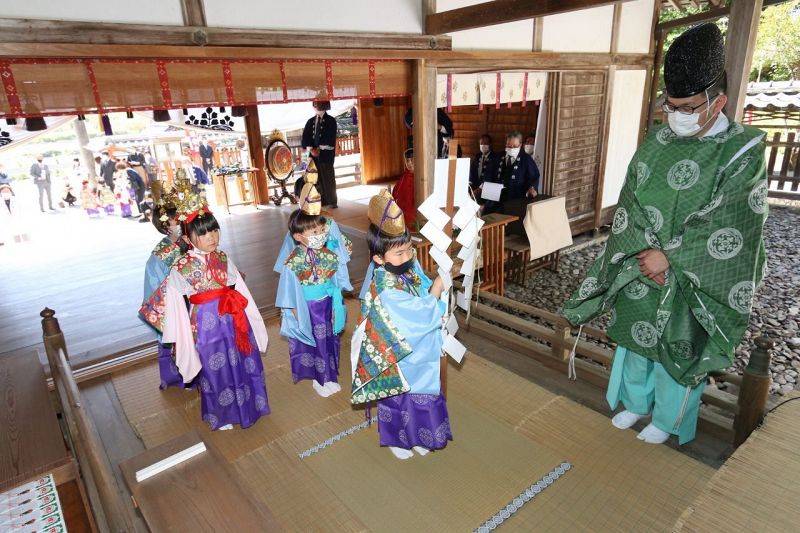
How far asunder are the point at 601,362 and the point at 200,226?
3108mm

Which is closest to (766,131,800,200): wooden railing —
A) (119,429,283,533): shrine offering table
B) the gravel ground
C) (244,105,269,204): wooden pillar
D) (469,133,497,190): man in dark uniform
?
the gravel ground

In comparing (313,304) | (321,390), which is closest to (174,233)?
(313,304)

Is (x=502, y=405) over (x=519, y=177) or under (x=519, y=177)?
under

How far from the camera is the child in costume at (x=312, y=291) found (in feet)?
11.7

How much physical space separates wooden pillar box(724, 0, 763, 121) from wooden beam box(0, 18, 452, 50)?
146 inches

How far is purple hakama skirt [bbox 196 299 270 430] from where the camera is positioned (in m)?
3.17

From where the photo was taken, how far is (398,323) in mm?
2686

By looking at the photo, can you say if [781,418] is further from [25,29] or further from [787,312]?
[25,29]

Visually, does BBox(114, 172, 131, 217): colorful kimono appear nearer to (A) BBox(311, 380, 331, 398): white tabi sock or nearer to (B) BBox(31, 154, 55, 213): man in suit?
(B) BBox(31, 154, 55, 213): man in suit

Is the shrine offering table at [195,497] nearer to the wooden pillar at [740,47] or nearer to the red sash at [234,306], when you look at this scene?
the red sash at [234,306]

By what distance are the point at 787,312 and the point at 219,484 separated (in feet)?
21.8

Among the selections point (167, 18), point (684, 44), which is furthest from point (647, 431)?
point (167, 18)

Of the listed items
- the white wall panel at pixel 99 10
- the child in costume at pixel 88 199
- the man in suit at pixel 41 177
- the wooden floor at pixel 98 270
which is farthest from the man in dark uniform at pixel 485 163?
the man in suit at pixel 41 177

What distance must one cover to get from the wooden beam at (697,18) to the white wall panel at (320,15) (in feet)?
15.9
